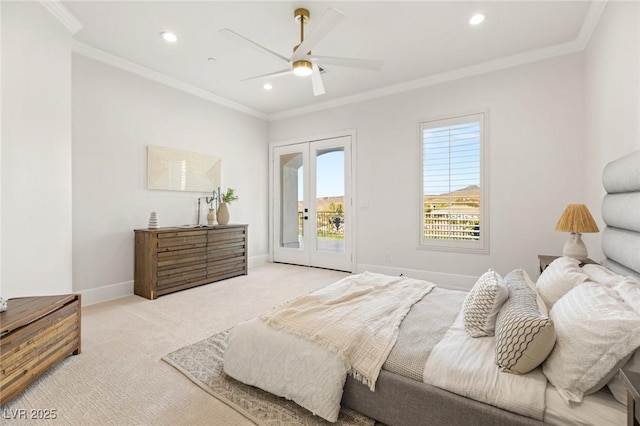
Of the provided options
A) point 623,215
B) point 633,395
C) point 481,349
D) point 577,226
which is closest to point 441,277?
point 577,226

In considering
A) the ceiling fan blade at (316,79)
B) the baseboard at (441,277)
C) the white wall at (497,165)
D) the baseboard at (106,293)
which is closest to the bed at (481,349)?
the white wall at (497,165)

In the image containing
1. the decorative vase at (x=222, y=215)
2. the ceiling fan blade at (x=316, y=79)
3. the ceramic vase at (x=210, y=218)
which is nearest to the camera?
the ceiling fan blade at (x=316, y=79)

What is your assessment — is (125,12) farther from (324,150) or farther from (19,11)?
(324,150)

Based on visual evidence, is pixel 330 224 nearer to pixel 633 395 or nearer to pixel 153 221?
pixel 153 221

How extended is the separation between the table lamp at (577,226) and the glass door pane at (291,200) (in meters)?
3.93

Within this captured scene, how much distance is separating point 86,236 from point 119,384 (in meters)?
2.28

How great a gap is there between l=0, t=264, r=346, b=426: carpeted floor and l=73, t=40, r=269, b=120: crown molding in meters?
2.92

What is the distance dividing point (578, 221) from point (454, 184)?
171cm

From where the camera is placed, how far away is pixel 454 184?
4023 mm

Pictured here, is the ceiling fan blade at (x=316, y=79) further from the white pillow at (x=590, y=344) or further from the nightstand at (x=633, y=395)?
the nightstand at (x=633, y=395)

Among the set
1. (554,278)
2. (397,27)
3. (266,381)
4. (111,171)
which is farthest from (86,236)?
(554,278)

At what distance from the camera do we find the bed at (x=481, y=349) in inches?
42.7

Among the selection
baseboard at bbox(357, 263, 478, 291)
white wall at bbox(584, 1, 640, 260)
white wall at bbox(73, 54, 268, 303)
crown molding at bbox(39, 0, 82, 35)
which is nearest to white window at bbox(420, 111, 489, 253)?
baseboard at bbox(357, 263, 478, 291)

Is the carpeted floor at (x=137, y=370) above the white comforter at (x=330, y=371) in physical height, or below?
below
